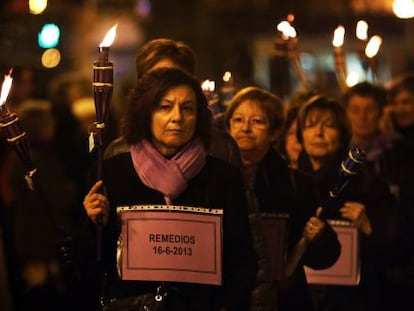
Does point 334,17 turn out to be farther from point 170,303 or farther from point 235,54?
point 170,303

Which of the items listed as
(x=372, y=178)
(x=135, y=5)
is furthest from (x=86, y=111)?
(x=135, y=5)

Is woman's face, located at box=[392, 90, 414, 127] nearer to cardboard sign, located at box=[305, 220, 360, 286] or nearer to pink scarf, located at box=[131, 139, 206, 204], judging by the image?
cardboard sign, located at box=[305, 220, 360, 286]

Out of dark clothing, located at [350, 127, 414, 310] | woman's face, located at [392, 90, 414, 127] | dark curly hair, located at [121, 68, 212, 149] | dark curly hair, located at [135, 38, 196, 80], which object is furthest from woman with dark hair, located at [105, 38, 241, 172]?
woman's face, located at [392, 90, 414, 127]

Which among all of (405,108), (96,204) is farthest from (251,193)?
(405,108)

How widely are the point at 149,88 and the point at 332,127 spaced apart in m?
1.81

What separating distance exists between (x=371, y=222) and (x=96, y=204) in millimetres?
2494

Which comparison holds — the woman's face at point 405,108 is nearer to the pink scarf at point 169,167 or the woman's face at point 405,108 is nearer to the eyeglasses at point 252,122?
the eyeglasses at point 252,122

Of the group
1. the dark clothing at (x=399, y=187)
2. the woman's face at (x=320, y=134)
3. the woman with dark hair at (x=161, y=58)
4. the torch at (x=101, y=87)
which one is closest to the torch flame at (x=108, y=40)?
the torch at (x=101, y=87)

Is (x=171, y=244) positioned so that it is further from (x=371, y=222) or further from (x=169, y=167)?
(x=371, y=222)

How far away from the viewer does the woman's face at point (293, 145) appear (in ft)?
27.6

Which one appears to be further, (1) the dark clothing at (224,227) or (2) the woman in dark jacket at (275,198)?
(2) the woman in dark jacket at (275,198)

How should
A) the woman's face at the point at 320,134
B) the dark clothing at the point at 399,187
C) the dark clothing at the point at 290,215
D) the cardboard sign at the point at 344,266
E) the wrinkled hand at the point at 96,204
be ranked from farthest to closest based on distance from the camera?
the dark clothing at the point at 399,187 → the woman's face at the point at 320,134 → the cardboard sign at the point at 344,266 → the dark clothing at the point at 290,215 → the wrinkled hand at the point at 96,204

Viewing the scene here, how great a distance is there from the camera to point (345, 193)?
7.84 meters

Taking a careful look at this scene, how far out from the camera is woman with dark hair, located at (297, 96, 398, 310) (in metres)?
7.74
